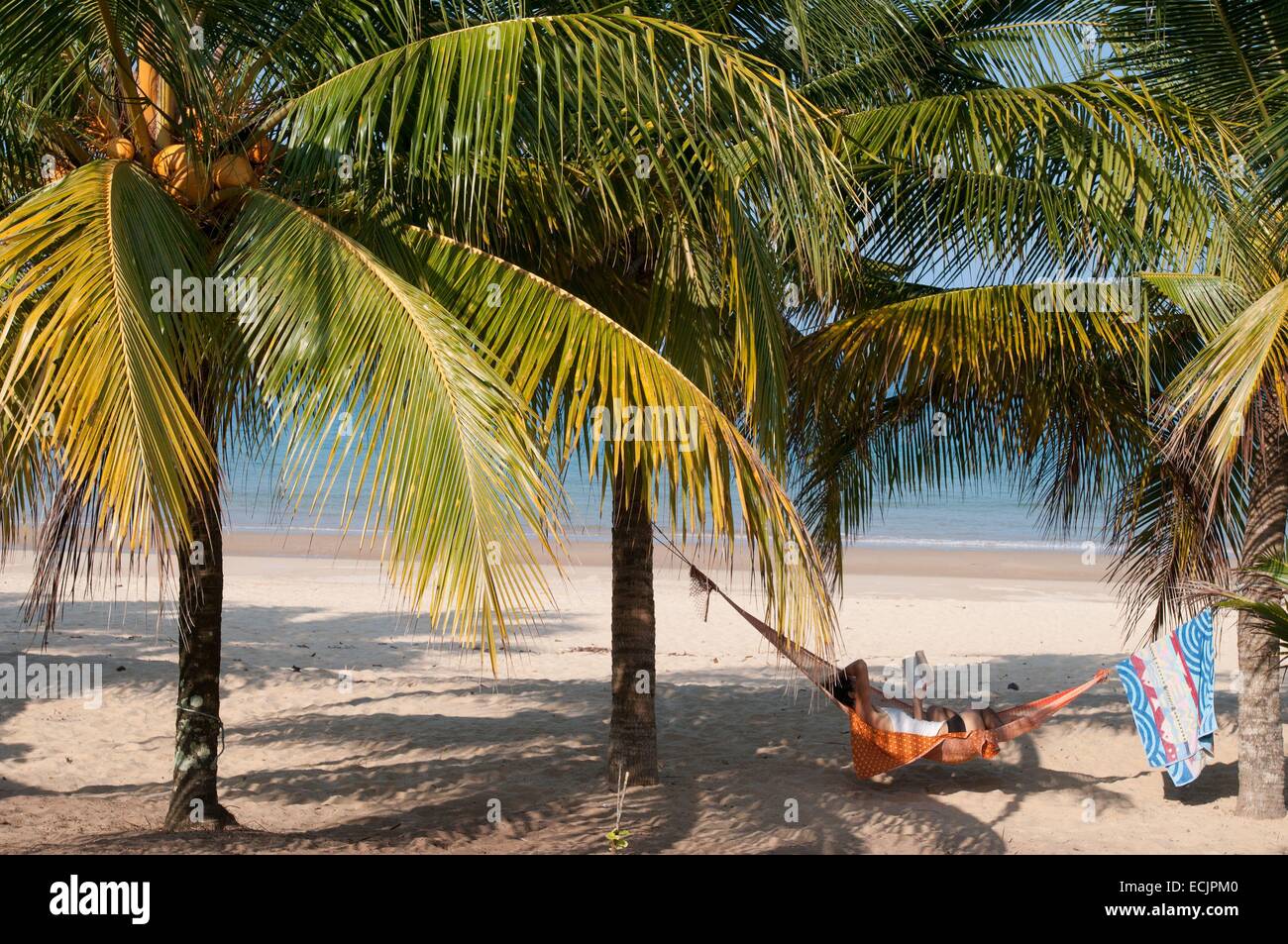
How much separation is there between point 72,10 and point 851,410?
407 cm

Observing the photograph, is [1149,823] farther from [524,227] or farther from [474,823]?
[524,227]

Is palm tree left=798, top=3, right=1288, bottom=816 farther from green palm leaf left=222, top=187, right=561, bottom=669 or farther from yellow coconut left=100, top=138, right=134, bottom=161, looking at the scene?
yellow coconut left=100, top=138, right=134, bottom=161

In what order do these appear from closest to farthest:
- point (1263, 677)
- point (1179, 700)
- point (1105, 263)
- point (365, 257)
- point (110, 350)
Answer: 1. point (110, 350)
2. point (365, 257)
3. point (1105, 263)
4. point (1263, 677)
5. point (1179, 700)

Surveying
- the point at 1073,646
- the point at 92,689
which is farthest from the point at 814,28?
the point at 1073,646

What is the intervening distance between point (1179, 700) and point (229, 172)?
5294 millimetres

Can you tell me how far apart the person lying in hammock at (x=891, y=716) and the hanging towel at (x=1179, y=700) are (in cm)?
78

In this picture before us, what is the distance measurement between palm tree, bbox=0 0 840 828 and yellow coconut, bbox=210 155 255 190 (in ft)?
0.04

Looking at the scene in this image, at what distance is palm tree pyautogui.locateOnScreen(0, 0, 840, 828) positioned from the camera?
9.43 ft

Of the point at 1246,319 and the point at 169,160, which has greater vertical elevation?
the point at 169,160

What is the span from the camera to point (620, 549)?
6.00m

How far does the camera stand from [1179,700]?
18.9ft

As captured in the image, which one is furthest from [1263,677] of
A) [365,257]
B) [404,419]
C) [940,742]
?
[365,257]

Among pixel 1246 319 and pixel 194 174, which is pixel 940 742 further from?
pixel 194 174

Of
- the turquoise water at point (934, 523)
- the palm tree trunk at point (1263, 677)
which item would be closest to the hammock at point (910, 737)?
the palm tree trunk at point (1263, 677)
